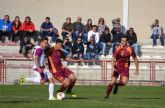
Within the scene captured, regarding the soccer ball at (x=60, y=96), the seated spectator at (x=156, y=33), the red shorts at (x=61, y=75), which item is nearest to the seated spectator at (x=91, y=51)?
the seated spectator at (x=156, y=33)

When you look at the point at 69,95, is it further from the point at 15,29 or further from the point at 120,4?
the point at 120,4

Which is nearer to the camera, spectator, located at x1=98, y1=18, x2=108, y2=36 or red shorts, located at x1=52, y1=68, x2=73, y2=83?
red shorts, located at x1=52, y1=68, x2=73, y2=83

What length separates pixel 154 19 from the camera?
126ft

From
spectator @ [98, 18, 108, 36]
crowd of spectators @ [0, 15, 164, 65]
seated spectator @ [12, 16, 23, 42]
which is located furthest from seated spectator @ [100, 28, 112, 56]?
seated spectator @ [12, 16, 23, 42]

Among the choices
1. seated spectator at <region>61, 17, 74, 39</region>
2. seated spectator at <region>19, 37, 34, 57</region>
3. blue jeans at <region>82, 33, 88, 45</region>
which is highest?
seated spectator at <region>61, 17, 74, 39</region>

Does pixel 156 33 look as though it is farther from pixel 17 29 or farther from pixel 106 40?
pixel 17 29

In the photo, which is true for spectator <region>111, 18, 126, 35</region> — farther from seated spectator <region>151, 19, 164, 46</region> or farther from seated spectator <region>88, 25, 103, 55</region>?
seated spectator <region>151, 19, 164, 46</region>

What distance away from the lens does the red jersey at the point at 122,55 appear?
2081 centimetres

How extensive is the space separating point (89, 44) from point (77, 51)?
30.3 inches

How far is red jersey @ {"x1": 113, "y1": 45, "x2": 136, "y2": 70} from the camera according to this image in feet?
68.3

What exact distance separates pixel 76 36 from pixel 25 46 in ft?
8.28

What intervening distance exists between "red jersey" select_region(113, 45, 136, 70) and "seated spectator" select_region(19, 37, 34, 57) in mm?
12041

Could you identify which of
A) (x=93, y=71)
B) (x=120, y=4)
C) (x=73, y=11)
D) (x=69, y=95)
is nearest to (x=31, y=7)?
(x=73, y=11)

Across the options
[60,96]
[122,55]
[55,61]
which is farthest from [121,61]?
[60,96]
